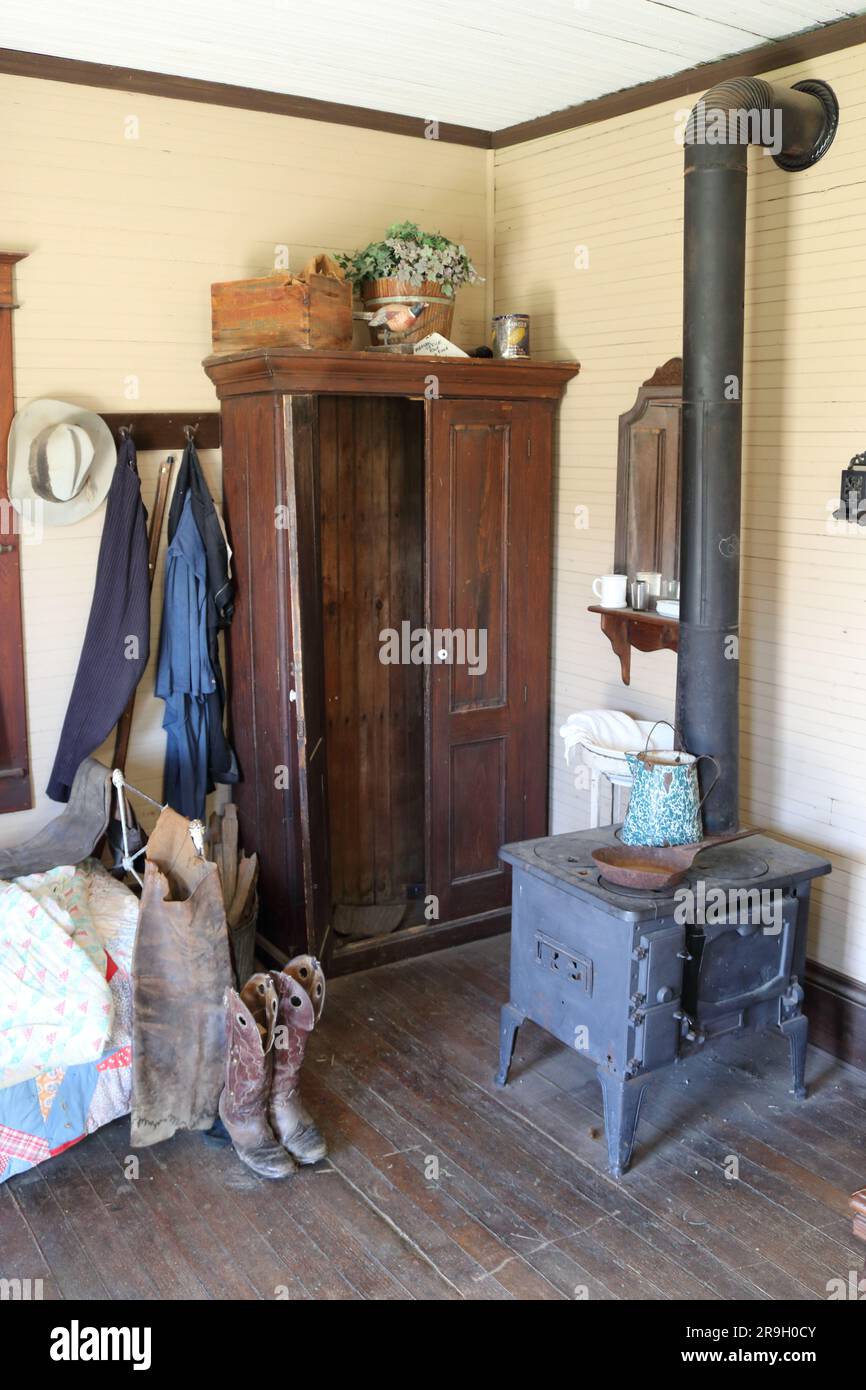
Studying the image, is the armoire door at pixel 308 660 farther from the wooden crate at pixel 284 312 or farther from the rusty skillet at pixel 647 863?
the rusty skillet at pixel 647 863

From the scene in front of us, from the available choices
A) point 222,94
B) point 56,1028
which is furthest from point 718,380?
point 56,1028

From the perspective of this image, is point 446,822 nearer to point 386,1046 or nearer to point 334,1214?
point 386,1046

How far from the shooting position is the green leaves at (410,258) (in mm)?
4176

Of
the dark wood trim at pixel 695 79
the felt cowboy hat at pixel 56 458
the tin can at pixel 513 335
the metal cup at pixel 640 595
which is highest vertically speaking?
the dark wood trim at pixel 695 79

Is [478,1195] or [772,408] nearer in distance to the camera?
[478,1195]

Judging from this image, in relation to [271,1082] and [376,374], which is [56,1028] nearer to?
[271,1082]

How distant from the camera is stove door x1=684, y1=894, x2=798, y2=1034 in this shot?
3.27 m

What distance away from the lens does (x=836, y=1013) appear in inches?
148

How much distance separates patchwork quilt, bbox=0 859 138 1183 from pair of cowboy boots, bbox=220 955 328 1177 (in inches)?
12.5

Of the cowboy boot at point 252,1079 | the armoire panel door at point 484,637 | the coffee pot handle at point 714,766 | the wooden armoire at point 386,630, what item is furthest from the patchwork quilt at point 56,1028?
the coffee pot handle at point 714,766

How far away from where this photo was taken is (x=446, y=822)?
450 cm

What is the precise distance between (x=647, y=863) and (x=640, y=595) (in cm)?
124

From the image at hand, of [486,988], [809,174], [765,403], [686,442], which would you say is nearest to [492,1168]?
[486,988]

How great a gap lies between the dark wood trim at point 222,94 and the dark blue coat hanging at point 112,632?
1138mm
